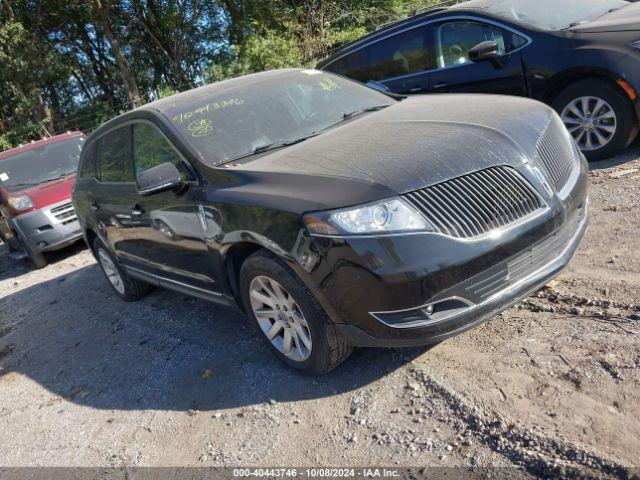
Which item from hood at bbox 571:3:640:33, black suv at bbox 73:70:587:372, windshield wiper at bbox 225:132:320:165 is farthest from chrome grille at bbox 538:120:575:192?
hood at bbox 571:3:640:33

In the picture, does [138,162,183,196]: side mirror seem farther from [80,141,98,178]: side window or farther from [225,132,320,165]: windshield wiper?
[80,141,98,178]: side window

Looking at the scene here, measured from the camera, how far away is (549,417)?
101 inches

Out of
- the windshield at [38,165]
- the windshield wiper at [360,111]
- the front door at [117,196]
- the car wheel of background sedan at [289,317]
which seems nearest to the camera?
the car wheel of background sedan at [289,317]

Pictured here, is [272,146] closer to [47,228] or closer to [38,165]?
[47,228]

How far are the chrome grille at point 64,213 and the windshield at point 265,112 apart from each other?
5318 millimetres

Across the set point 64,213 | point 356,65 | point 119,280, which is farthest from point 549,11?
point 64,213

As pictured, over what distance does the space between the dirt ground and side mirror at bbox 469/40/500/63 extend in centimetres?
173

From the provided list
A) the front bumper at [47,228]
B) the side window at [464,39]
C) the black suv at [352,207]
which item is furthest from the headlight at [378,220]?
the front bumper at [47,228]

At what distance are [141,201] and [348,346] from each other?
2.07 m

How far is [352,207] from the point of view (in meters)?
2.72

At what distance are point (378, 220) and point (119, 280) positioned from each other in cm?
387

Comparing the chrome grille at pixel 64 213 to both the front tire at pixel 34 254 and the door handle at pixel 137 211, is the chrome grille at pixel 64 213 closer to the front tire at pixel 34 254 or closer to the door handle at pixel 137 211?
the front tire at pixel 34 254

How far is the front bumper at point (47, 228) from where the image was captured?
8508 millimetres

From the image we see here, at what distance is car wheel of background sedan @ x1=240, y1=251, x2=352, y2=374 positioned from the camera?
9.96 ft
